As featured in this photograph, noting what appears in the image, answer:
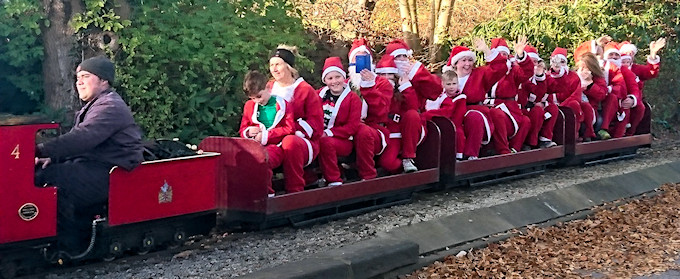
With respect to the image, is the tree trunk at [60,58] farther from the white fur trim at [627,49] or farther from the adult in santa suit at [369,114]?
the white fur trim at [627,49]

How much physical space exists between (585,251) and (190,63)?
4.59m

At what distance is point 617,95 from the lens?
12.6 meters

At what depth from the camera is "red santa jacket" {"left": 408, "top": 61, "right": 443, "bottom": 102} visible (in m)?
8.70

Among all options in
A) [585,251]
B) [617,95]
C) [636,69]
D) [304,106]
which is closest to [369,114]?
[304,106]

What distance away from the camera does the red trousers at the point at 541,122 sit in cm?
1077

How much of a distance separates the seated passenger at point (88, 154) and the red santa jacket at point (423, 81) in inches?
144

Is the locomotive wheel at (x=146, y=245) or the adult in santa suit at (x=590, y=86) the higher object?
the adult in santa suit at (x=590, y=86)

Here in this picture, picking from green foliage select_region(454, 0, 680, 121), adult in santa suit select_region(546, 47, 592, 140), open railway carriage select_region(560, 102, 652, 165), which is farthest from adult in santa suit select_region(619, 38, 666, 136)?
green foliage select_region(454, 0, 680, 121)

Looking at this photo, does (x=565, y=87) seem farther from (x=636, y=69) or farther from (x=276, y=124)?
(x=276, y=124)

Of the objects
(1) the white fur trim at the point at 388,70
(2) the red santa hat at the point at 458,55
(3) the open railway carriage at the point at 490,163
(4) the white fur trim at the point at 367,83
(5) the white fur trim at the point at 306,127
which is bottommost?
(3) the open railway carriage at the point at 490,163

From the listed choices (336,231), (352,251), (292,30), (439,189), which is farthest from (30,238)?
(292,30)

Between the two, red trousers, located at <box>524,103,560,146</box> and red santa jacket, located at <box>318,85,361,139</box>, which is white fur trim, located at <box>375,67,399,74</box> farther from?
red trousers, located at <box>524,103,560,146</box>

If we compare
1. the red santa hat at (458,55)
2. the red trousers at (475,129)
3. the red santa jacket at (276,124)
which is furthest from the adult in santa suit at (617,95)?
the red santa jacket at (276,124)

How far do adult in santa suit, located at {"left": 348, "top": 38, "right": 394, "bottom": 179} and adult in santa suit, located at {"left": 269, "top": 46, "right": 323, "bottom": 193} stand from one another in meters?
0.65
